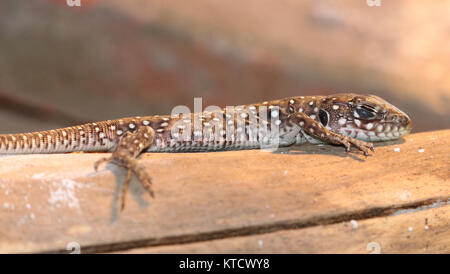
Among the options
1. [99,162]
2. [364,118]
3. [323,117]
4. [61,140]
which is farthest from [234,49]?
[99,162]

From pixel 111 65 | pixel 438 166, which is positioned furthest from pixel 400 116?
pixel 111 65

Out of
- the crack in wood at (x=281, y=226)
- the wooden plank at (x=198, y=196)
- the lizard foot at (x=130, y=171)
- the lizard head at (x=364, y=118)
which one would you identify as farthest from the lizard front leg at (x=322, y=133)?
the lizard foot at (x=130, y=171)

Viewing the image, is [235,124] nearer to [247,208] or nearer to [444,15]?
[247,208]

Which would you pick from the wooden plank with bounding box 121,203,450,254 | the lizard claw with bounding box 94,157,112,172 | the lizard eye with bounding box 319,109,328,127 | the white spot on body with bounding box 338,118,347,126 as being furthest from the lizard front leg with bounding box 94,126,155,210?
the white spot on body with bounding box 338,118,347,126

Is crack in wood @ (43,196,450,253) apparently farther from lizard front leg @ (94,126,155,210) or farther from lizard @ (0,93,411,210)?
lizard @ (0,93,411,210)

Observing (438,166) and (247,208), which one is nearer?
(247,208)
